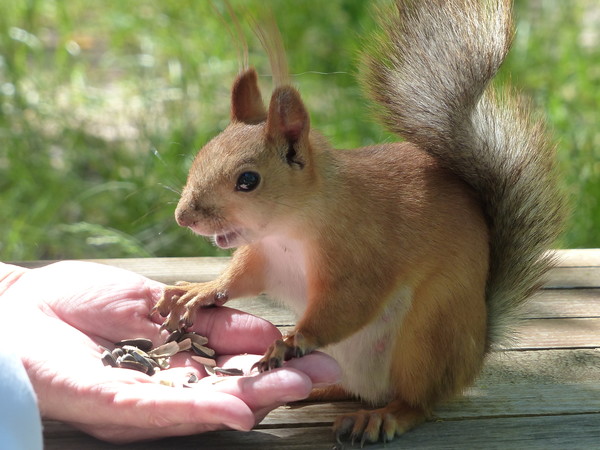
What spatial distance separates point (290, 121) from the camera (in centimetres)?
127

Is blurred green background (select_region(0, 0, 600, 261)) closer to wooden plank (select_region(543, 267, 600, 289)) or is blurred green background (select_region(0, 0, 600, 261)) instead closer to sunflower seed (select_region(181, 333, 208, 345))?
wooden plank (select_region(543, 267, 600, 289))

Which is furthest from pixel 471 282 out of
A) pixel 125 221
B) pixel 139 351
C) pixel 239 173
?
pixel 125 221

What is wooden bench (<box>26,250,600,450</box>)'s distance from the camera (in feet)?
3.92

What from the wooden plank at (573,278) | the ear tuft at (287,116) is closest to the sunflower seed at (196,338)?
the ear tuft at (287,116)

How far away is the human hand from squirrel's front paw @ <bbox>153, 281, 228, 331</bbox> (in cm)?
2

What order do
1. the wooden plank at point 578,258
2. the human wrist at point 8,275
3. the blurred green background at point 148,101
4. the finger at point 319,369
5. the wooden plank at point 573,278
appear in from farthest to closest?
the blurred green background at point 148,101, the wooden plank at point 578,258, the wooden plank at point 573,278, the human wrist at point 8,275, the finger at point 319,369

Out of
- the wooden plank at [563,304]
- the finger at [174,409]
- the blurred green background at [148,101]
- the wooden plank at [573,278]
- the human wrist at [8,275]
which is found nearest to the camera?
the finger at [174,409]

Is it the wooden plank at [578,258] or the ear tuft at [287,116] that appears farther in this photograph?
the wooden plank at [578,258]

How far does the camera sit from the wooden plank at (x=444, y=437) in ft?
3.82

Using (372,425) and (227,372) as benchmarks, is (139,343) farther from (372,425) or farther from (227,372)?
(372,425)

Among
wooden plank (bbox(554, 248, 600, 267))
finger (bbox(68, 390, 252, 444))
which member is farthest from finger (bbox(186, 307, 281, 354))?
wooden plank (bbox(554, 248, 600, 267))

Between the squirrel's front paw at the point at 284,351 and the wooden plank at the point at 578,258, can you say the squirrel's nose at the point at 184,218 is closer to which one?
the squirrel's front paw at the point at 284,351

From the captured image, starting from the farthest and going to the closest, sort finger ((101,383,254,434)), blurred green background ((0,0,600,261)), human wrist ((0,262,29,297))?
blurred green background ((0,0,600,261)), human wrist ((0,262,29,297)), finger ((101,383,254,434))

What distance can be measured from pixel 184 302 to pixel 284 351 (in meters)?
0.24
